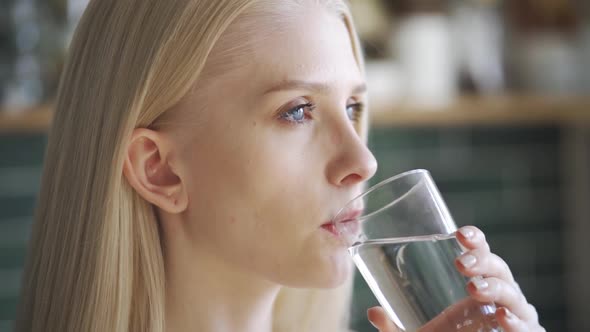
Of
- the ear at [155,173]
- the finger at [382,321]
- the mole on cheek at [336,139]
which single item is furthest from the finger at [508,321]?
the ear at [155,173]

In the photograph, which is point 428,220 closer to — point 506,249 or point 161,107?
point 161,107

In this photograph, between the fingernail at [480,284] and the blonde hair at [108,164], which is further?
the blonde hair at [108,164]

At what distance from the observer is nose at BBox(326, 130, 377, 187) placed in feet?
2.83

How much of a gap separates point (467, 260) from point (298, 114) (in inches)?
10.5

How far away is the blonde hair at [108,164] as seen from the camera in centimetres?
88

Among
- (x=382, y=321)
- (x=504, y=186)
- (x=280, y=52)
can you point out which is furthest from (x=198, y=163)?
(x=504, y=186)

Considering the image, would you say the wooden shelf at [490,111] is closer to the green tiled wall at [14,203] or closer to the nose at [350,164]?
the green tiled wall at [14,203]

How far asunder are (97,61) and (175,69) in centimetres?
11

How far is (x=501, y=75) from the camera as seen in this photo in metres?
2.16

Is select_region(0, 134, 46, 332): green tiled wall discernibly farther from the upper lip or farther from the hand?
the hand

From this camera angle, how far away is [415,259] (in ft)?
2.44

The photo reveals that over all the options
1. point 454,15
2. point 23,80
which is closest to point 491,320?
point 23,80

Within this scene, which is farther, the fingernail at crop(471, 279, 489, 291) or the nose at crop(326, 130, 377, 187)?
the nose at crop(326, 130, 377, 187)

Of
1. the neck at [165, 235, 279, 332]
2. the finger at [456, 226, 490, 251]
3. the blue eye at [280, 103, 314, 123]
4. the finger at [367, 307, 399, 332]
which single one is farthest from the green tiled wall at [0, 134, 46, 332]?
the finger at [456, 226, 490, 251]
